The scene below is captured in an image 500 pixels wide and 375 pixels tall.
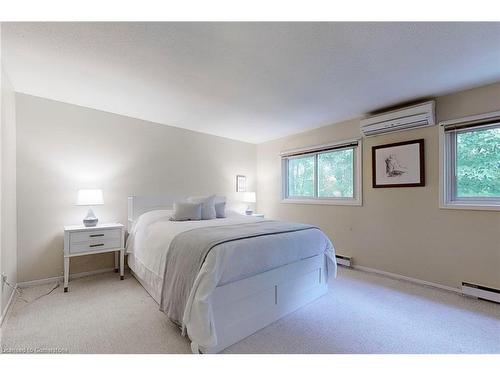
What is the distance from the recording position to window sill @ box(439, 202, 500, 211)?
231 cm

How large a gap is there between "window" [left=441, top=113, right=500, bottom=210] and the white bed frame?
167cm

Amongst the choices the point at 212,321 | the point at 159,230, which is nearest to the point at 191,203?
the point at 159,230

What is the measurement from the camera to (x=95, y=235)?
2709mm

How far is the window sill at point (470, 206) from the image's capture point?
2.31 meters

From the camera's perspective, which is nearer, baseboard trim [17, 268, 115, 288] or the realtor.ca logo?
the realtor.ca logo

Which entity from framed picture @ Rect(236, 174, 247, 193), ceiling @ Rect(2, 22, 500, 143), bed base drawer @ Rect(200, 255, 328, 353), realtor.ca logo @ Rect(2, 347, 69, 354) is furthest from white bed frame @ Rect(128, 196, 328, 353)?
framed picture @ Rect(236, 174, 247, 193)

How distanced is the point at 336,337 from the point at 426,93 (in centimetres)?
268

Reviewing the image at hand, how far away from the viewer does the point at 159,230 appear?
8.05ft

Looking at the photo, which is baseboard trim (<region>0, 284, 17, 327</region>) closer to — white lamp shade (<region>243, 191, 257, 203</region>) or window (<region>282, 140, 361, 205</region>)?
white lamp shade (<region>243, 191, 257, 203</region>)

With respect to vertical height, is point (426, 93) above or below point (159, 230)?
above

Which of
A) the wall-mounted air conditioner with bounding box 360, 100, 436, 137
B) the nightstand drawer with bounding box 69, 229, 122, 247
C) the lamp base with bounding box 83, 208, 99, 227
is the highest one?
the wall-mounted air conditioner with bounding box 360, 100, 436, 137

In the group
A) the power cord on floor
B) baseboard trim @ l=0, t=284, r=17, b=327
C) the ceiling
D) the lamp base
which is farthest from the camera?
the lamp base

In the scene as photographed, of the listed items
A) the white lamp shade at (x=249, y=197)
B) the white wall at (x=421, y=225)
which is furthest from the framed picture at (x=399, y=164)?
the white lamp shade at (x=249, y=197)
